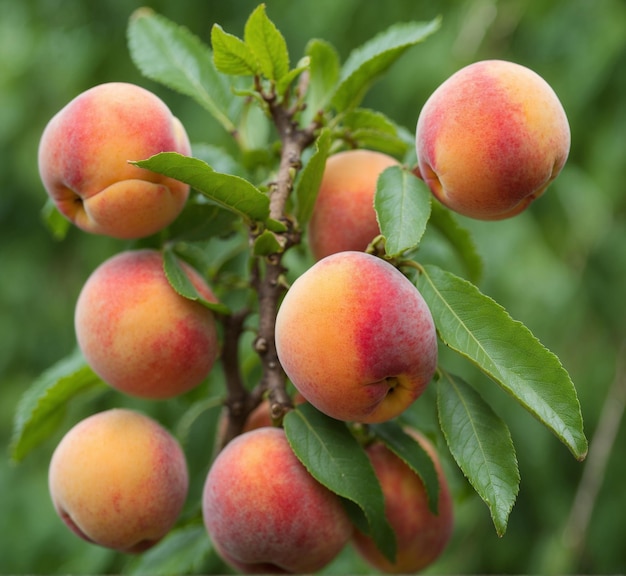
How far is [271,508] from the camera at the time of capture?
0.71 metres

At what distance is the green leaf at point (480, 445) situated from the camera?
648 millimetres

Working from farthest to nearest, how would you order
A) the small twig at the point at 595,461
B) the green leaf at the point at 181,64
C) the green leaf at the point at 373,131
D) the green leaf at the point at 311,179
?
the small twig at the point at 595,461 < the green leaf at the point at 181,64 < the green leaf at the point at 373,131 < the green leaf at the point at 311,179

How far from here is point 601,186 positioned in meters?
1.88

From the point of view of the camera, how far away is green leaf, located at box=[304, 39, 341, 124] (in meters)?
0.91

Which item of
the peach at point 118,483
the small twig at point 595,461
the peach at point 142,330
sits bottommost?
the small twig at point 595,461

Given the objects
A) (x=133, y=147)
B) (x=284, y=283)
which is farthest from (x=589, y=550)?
(x=133, y=147)

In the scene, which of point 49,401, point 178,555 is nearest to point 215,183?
point 49,401

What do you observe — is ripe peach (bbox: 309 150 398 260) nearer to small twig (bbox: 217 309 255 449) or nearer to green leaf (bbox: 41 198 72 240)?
small twig (bbox: 217 309 255 449)

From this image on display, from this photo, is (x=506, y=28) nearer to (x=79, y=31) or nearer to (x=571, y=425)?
(x=79, y=31)

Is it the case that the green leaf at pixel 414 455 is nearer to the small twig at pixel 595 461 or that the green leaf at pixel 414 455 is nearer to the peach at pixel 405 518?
the peach at pixel 405 518

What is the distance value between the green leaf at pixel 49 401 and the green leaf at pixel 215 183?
271 mm

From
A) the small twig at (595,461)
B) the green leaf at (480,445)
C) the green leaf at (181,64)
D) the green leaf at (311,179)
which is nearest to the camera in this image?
the green leaf at (480,445)

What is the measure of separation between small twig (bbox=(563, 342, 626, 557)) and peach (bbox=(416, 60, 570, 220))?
3.43 feet

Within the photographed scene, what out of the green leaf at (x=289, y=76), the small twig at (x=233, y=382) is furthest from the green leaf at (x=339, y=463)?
the green leaf at (x=289, y=76)
